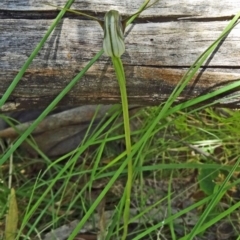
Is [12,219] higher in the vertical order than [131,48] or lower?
lower

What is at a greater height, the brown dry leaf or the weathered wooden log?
the weathered wooden log

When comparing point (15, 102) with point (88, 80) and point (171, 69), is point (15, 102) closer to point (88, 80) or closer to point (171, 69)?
point (88, 80)

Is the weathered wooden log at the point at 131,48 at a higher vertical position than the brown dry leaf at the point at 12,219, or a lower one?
higher

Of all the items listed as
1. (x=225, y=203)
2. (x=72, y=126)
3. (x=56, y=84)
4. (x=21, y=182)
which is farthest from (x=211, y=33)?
(x=21, y=182)

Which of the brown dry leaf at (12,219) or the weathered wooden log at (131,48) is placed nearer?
the weathered wooden log at (131,48)
